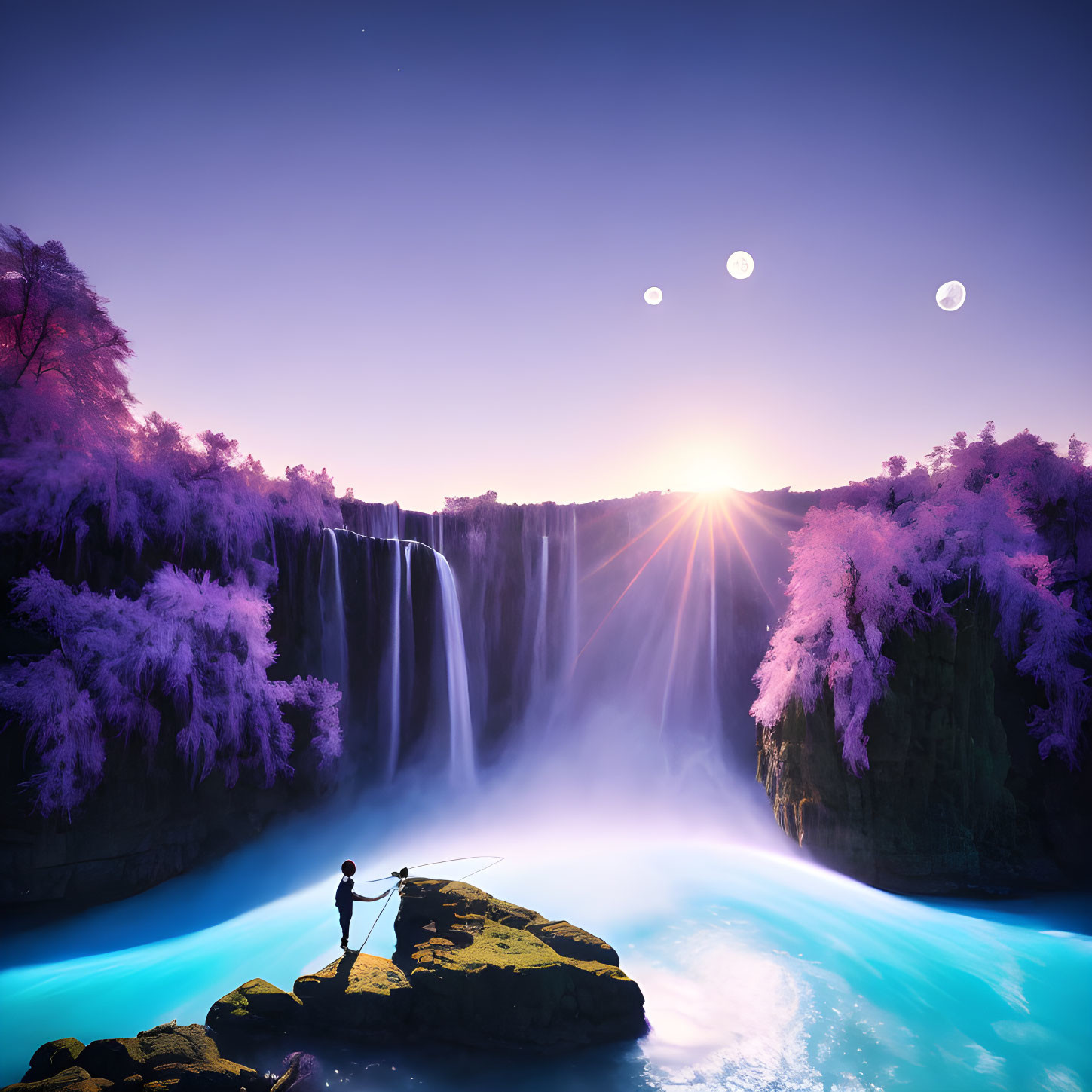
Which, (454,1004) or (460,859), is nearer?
(454,1004)

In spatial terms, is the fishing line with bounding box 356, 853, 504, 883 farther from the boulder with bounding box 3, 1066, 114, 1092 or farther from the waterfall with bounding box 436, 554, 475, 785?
the boulder with bounding box 3, 1066, 114, 1092

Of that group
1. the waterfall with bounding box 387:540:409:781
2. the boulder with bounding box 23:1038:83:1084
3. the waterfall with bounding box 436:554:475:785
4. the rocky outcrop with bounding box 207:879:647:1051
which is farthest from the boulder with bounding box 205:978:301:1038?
the waterfall with bounding box 436:554:475:785

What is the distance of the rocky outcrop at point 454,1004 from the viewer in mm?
7840

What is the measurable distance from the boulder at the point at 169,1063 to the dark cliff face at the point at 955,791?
1266 cm

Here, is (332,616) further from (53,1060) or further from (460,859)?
(53,1060)

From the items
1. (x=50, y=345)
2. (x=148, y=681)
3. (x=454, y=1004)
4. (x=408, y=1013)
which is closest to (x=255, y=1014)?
(x=408, y=1013)

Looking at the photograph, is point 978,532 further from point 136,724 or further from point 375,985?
point 136,724

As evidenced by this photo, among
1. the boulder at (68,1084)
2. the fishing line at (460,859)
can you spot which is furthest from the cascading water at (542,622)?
the boulder at (68,1084)

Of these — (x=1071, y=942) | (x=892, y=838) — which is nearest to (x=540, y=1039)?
(x=892, y=838)

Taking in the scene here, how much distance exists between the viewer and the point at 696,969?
10430mm

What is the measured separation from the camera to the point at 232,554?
53.2ft

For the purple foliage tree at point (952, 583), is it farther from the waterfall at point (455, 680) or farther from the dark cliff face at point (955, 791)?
the waterfall at point (455, 680)

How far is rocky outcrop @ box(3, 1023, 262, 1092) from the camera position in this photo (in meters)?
6.29

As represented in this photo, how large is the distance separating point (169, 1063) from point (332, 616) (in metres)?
14.1
